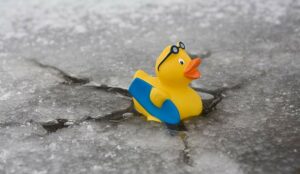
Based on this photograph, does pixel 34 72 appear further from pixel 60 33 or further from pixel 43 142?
pixel 43 142

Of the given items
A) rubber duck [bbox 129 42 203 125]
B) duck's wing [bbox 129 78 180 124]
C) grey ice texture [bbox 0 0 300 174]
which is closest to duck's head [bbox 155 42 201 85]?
rubber duck [bbox 129 42 203 125]

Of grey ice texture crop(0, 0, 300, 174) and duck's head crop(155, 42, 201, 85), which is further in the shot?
duck's head crop(155, 42, 201, 85)

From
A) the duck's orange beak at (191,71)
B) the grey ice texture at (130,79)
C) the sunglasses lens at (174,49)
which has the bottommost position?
the grey ice texture at (130,79)

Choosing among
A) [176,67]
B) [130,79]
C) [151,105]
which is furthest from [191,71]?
[130,79]

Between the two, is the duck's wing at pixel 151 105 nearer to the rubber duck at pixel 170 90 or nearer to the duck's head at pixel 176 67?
the rubber duck at pixel 170 90

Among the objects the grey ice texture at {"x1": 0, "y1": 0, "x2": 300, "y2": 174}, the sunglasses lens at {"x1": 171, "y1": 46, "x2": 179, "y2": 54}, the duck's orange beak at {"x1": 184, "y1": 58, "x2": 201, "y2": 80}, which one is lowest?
the grey ice texture at {"x1": 0, "y1": 0, "x2": 300, "y2": 174}

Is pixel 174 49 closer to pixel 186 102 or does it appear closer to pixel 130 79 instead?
pixel 186 102

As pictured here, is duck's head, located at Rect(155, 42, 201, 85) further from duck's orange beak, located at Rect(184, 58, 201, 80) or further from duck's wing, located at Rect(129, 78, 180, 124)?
duck's wing, located at Rect(129, 78, 180, 124)

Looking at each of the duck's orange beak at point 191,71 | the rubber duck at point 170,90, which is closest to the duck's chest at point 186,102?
the rubber duck at point 170,90
